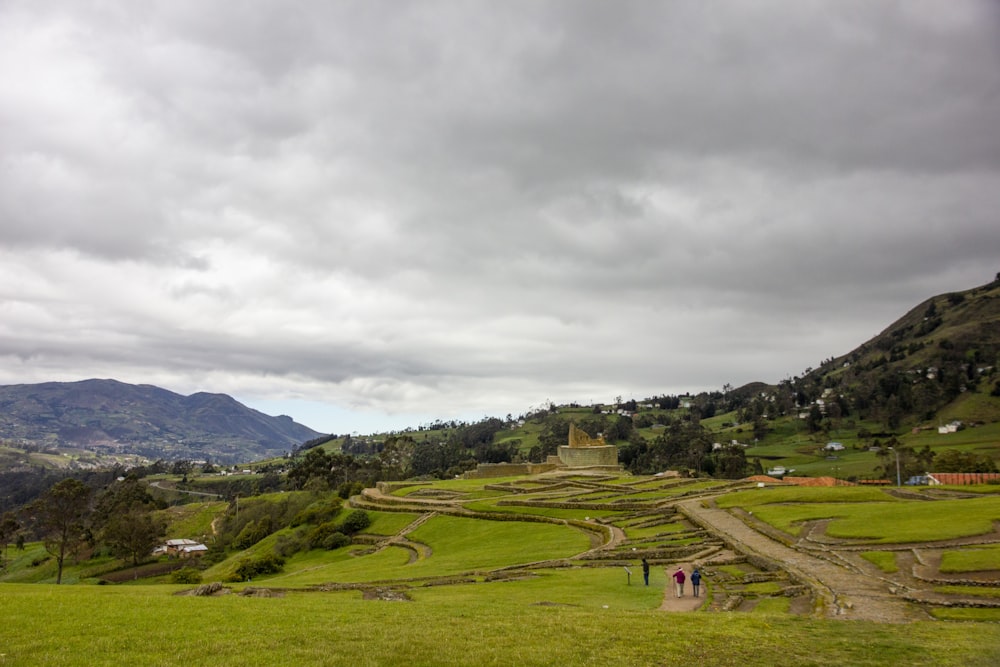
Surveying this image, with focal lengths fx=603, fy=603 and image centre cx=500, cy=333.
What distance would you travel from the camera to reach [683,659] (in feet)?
51.4

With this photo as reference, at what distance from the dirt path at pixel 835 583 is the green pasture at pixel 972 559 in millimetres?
3048

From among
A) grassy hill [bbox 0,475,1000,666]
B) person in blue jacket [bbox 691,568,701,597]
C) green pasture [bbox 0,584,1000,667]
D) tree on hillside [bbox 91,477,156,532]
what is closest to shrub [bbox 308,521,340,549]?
grassy hill [bbox 0,475,1000,666]

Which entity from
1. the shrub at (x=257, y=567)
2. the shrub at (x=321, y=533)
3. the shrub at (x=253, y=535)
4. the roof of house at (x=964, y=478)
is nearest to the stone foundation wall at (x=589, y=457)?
A: the shrub at (x=321, y=533)

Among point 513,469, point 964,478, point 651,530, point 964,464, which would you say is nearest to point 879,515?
point 651,530

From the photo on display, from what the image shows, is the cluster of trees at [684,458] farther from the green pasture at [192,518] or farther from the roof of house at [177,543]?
the green pasture at [192,518]

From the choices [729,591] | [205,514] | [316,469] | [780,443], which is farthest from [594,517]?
[780,443]

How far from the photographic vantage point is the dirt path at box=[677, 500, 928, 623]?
20766 millimetres

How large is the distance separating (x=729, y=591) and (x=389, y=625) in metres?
15.2

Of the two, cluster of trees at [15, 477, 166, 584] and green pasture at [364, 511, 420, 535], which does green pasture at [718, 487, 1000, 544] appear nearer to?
green pasture at [364, 511, 420, 535]

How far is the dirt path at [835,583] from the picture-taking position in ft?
68.1

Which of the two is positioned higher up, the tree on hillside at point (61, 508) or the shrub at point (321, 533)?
the tree on hillside at point (61, 508)

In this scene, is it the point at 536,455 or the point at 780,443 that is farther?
the point at 780,443

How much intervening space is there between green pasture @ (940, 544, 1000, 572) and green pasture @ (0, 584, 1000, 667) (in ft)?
22.5

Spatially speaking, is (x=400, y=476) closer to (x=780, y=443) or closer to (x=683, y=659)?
(x=780, y=443)
